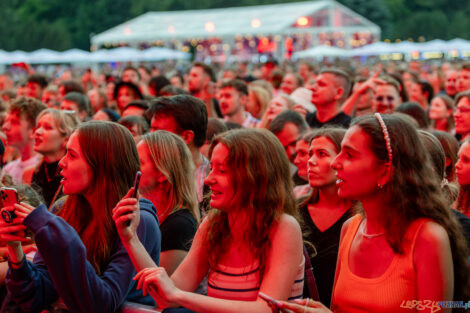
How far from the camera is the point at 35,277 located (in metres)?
3.31

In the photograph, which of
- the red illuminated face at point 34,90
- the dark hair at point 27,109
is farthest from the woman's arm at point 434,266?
the red illuminated face at point 34,90

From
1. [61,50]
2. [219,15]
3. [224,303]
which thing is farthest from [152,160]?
[61,50]

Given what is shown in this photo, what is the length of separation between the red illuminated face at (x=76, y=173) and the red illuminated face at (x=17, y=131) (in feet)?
12.6

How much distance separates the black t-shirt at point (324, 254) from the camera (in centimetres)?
417

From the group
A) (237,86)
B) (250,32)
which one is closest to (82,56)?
(250,32)

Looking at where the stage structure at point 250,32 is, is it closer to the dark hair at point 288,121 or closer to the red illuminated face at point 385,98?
the red illuminated face at point 385,98

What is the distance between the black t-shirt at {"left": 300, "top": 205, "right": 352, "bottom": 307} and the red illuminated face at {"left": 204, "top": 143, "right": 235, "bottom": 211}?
0.92 meters

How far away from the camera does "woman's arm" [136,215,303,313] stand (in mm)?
2992

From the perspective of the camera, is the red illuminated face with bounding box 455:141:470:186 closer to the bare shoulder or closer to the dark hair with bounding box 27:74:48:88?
the bare shoulder

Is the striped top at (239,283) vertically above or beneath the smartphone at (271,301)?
beneath

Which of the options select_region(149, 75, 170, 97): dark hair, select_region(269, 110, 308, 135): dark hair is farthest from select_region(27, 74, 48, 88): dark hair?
select_region(269, 110, 308, 135): dark hair

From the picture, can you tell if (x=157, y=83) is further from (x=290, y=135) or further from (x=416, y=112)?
(x=290, y=135)

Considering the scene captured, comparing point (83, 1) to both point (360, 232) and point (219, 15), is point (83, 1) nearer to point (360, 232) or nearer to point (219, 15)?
point (219, 15)

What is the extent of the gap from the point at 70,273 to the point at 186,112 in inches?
107
